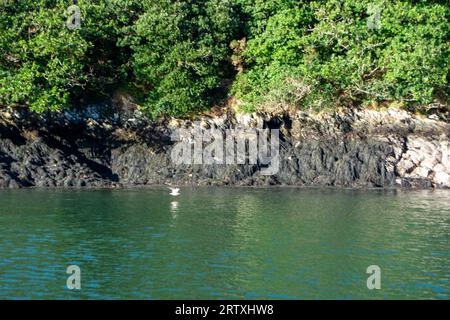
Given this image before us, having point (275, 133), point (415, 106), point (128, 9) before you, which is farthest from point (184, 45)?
A: point (415, 106)

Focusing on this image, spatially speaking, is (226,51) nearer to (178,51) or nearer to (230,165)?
(178,51)

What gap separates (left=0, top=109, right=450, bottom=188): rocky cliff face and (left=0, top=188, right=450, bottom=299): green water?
408 cm

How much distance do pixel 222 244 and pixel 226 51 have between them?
25718 millimetres

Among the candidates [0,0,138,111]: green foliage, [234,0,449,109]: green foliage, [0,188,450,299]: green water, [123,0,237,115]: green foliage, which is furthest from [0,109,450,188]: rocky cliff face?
[0,188,450,299]: green water

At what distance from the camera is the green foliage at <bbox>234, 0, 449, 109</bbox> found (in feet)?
190

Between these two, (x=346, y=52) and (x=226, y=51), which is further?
(x=226, y=51)

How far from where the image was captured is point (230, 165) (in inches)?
2331

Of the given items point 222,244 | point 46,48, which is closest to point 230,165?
point 46,48

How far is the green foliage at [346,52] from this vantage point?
5778 centimetres

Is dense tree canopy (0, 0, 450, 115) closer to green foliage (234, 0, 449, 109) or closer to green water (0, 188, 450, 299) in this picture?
green foliage (234, 0, 449, 109)

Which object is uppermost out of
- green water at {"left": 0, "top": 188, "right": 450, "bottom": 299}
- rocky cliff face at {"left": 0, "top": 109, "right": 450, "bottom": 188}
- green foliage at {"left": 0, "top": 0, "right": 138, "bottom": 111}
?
green foliage at {"left": 0, "top": 0, "right": 138, "bottom": 111}

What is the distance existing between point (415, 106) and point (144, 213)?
1025 inches

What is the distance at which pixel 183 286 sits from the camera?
30953 mm
